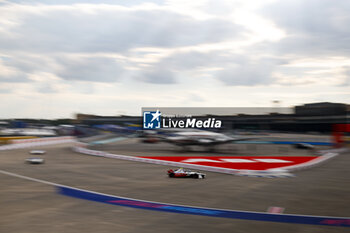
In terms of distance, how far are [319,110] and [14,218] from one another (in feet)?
281

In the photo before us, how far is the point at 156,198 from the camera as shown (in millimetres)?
12914

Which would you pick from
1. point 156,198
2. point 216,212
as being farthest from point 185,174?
point 216,212

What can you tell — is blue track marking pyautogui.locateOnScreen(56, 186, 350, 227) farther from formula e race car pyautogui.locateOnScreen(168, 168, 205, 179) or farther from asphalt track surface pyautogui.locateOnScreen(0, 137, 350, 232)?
formula e race car pyautogui.locateOnScreen(168, 168, 205, 179)

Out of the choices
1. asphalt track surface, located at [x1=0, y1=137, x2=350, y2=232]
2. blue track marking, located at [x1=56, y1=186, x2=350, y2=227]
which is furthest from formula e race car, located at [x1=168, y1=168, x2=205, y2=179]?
blue track marking, located at [x1=56, y1=186, x2=350, y2=227]

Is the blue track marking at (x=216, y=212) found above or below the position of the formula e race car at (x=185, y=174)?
above

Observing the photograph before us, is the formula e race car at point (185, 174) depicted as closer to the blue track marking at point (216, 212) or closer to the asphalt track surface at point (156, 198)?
the asphalt track surface at point (156, 198)

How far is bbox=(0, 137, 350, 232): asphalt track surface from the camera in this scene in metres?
8.98

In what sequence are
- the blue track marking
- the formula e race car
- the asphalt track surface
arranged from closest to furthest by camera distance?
1. the asphalt track surface
2. the blue track marking
3. the formula e race car

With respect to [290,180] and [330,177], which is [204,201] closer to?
[290,180]

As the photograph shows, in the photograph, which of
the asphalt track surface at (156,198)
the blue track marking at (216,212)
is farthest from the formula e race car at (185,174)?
the blue track marking at (216,212)

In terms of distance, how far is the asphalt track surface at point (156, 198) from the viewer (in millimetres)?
8977

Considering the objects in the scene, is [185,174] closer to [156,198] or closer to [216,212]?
[156,198]

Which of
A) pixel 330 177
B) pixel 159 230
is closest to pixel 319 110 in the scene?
pixel 330 177

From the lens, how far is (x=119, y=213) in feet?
34.1
